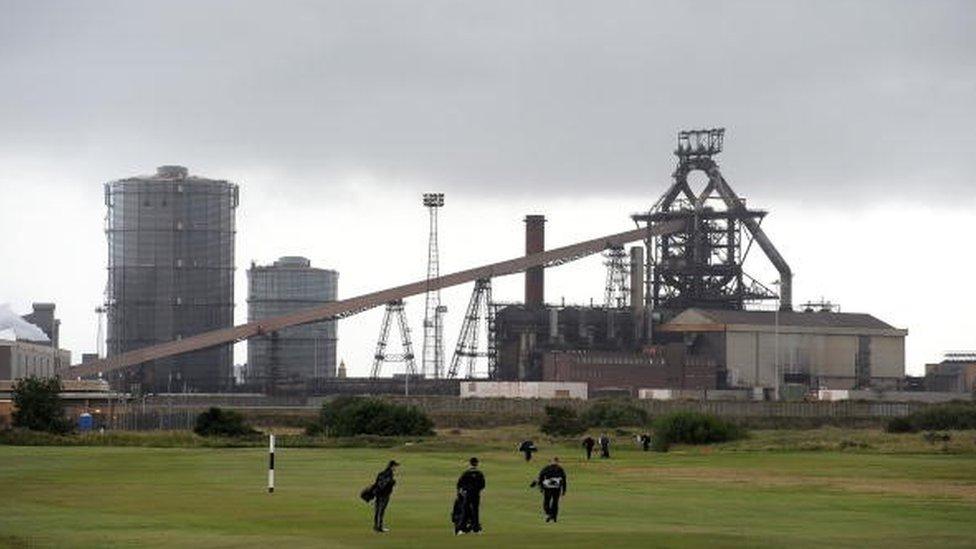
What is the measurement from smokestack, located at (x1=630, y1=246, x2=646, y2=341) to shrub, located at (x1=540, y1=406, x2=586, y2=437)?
57957 millimetres

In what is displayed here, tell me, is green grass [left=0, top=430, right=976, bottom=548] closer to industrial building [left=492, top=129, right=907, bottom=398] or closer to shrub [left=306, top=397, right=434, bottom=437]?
shrub [left=306, top=397, right=434, bottom=437]

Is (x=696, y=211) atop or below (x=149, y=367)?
atop

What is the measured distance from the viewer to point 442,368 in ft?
637

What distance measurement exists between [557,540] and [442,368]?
155 meters

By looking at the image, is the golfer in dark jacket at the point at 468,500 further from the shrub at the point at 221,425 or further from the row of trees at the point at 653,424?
the shrub at the point at 221,425

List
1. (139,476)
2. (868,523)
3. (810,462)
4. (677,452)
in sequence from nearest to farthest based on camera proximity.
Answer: (868,523)
(139,476)
(810,462)
(677,452)

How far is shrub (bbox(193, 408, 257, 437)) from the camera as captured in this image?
11406cm

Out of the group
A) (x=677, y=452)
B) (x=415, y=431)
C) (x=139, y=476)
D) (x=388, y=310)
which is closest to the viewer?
(x=139, y=476)

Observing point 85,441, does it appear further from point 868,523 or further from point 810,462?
point 868,523

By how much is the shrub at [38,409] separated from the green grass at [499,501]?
3093 centimetres

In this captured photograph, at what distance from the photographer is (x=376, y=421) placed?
120m

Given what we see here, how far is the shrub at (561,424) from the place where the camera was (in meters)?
126

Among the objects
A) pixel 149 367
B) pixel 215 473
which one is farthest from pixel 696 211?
pixel 215 473

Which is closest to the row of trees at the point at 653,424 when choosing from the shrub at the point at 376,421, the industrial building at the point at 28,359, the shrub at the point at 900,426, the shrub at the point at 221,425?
the shrub at the point at 376,421
